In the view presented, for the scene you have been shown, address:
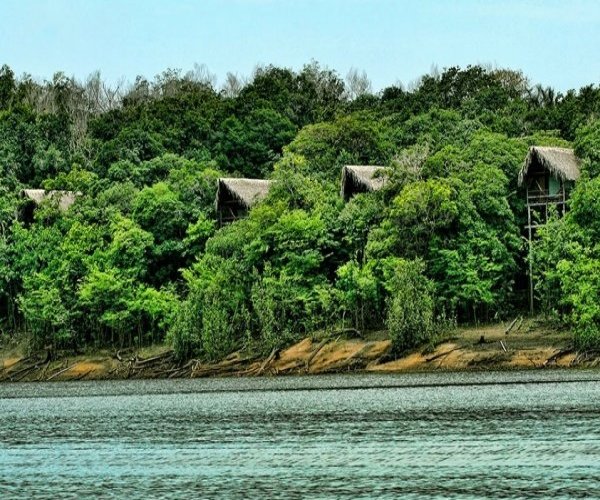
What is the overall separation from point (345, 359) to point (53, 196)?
83.5 ft

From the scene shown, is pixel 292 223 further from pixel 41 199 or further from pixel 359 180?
pixel 41 199

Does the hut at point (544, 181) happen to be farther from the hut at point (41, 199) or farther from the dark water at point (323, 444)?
the hut at point (41, 199)

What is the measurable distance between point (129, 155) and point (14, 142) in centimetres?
989

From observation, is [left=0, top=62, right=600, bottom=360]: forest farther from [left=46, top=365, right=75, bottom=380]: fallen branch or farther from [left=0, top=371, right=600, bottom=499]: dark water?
[left=0, top=371, right=600, bottom=499]: dark water

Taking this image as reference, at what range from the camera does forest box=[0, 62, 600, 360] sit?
209 feet

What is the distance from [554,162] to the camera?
209 ft

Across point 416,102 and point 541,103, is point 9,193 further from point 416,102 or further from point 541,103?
point 541,103

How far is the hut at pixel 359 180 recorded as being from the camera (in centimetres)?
7062

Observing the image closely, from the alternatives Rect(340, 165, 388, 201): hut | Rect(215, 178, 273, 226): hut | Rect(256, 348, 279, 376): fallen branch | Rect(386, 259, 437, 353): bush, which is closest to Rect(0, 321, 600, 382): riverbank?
Rect(256, 348, 279, 376): fallen branch

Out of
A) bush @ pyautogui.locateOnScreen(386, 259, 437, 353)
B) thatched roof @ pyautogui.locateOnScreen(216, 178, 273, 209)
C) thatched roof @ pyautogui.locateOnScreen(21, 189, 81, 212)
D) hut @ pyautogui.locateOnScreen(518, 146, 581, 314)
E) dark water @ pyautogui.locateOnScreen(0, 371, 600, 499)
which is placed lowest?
dark water @ pyautogui.locateOnScreen(0, 371, 600, 499)

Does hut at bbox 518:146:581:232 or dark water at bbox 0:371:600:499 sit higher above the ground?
hut at bbox 518:146:581:232

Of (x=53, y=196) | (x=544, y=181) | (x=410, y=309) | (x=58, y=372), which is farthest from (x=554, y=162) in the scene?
(x=53, y=196)

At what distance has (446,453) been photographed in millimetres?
26625

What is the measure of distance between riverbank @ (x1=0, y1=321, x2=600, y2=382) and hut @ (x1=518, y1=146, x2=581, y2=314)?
440cm
